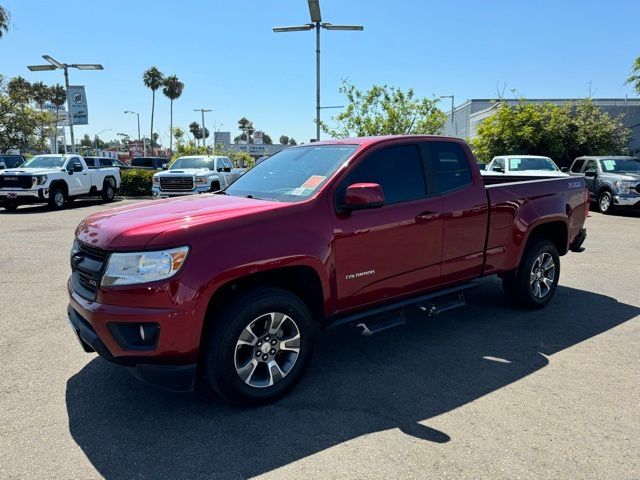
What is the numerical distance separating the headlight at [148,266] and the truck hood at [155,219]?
2.5 inches

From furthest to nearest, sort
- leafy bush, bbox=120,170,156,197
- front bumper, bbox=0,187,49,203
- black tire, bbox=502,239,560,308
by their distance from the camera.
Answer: leafy bush, bbox=120,170,156,197
front bumper, bbox=0,187,49,203
black tire, bbox=502,239,560,308

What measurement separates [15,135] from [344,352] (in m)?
43.1

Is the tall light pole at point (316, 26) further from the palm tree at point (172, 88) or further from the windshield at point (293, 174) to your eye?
the palm tree at point (172, 88)

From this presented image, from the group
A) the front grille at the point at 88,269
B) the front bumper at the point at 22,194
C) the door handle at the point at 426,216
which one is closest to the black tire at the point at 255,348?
the front grille at the point at 88,269

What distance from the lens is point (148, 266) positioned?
9.59 ft

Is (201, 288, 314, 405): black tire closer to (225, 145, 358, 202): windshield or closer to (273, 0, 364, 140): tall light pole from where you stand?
(225, 145, 358, 202): windshield

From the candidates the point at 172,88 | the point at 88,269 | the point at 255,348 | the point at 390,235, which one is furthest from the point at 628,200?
the point at 172,88

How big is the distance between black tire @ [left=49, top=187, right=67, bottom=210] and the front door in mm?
15645

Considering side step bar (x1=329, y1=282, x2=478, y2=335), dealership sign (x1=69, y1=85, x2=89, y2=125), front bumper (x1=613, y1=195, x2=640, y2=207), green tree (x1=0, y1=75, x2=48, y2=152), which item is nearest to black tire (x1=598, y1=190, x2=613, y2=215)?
front bumper (x1=613, y1=195, x2=640, y2=207)

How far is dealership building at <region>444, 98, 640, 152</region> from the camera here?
95.4 feet

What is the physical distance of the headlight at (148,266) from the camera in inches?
115

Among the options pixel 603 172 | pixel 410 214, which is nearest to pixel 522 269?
pixel 410 214

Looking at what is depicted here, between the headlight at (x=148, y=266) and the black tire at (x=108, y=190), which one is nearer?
the headlight at (x=148, y=266)

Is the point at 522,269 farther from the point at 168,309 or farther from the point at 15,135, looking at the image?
the point at 15,135
